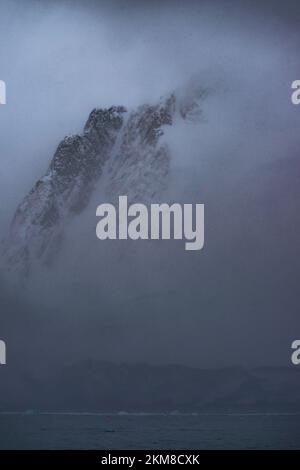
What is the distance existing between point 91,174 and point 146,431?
5.05 feet

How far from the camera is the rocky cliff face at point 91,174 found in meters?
4.86

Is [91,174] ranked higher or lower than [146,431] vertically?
higher

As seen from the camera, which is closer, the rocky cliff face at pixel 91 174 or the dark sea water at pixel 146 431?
the dark sea water at pixel 146 431

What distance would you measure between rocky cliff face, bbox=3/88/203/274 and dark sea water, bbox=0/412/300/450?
909mm

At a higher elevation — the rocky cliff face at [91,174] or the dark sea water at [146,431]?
the rocky cliff face at [91,174]

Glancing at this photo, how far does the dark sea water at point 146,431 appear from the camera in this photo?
469cm

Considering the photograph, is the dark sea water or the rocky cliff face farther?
the rocky cliff face

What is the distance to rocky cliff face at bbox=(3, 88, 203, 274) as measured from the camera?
4863 millimetres

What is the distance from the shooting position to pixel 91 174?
4938 mm

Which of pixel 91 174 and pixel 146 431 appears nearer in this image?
pixel 146 431

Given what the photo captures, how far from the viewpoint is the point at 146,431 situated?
4.74 m

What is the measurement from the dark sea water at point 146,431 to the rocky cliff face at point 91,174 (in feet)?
2.98

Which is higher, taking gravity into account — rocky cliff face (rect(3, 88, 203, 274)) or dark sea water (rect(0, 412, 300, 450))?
rocky cliff face (rect(3, 88, 203, 274))
